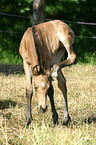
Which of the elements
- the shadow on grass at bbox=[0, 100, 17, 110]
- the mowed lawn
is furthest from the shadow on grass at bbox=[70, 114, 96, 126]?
the shadow on grass at bbox=[0, 100, 17, 110]

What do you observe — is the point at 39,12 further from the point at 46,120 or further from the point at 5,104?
the point at 46,120

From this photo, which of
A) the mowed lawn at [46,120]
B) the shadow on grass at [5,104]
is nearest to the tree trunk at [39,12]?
the mowed lawn at [46,120]

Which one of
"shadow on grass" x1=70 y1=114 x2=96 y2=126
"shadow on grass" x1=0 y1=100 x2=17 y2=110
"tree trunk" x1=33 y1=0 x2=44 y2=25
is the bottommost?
"shadow on grass" x1=0 y1=100 x2=17 y2=110

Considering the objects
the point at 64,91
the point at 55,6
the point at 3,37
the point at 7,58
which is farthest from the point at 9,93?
the point at 55,6

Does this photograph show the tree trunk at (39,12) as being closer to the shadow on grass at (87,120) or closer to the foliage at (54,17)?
the foliage at (54,17)

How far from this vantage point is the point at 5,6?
15211 mm

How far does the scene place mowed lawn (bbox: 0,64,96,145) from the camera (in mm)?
3119

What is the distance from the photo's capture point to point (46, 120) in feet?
13.5

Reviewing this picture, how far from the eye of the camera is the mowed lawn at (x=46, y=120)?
10.2 ft

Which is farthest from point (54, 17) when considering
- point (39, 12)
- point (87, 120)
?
point (87, 120)

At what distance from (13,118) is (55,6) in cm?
1222

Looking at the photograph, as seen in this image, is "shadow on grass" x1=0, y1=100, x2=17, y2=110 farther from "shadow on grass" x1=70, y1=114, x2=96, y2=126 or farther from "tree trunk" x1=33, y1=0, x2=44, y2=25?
"tree trunk" x1=33, y1=0, x2=44, y2=25

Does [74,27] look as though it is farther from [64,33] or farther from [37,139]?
[37,139]

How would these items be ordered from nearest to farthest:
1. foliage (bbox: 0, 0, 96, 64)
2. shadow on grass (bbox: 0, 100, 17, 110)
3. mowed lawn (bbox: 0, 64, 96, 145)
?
1. mowed lawn (bbox: 0, 64, 96, 145)
2. shadow on grass (bbox: 0, 100, 17, 110)
3. foliage (bbox: 0, 0, 96, 64)
